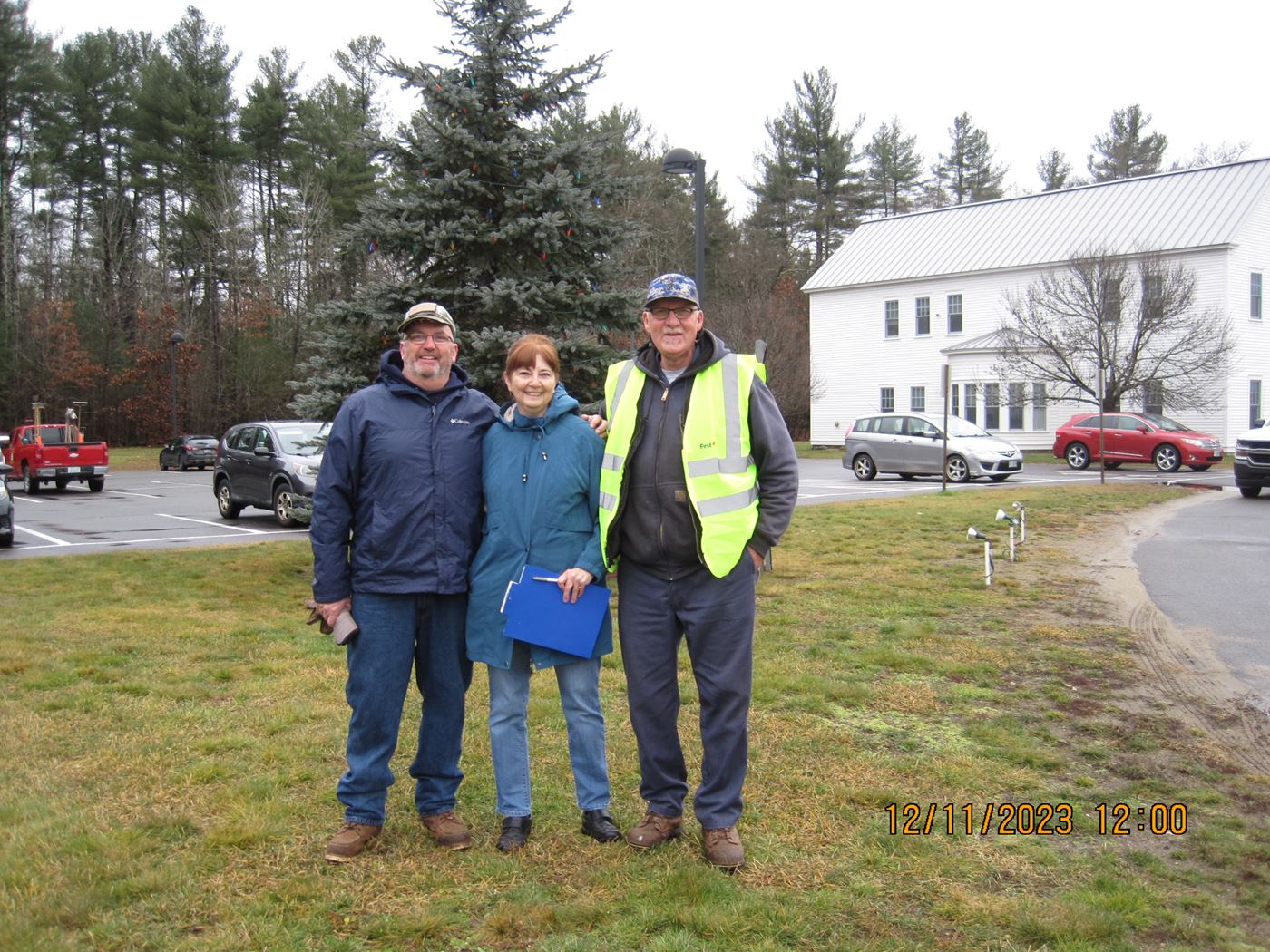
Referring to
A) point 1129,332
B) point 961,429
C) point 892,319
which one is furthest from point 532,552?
point 892,319

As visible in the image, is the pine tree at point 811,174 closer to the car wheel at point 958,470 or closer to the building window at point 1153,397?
the building window at point 1153,397

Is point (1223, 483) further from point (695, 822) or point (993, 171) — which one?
point (993, 171)

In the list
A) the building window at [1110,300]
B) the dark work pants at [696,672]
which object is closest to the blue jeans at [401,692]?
the dark work pants at [696,672]

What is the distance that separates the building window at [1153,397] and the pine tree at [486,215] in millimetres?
27970

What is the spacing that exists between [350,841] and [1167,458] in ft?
91.2

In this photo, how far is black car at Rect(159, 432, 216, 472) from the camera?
38.6 metres

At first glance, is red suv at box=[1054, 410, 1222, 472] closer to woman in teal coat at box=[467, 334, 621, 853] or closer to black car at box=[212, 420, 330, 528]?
black car at box=[212, 420, 330, 528]

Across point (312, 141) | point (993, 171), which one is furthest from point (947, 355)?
point (312, 141)

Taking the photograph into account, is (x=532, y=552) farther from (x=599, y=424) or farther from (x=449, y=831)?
(x=449, y=831)

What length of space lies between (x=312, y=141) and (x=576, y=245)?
136 ft

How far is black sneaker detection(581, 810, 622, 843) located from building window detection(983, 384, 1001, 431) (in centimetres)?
3707
